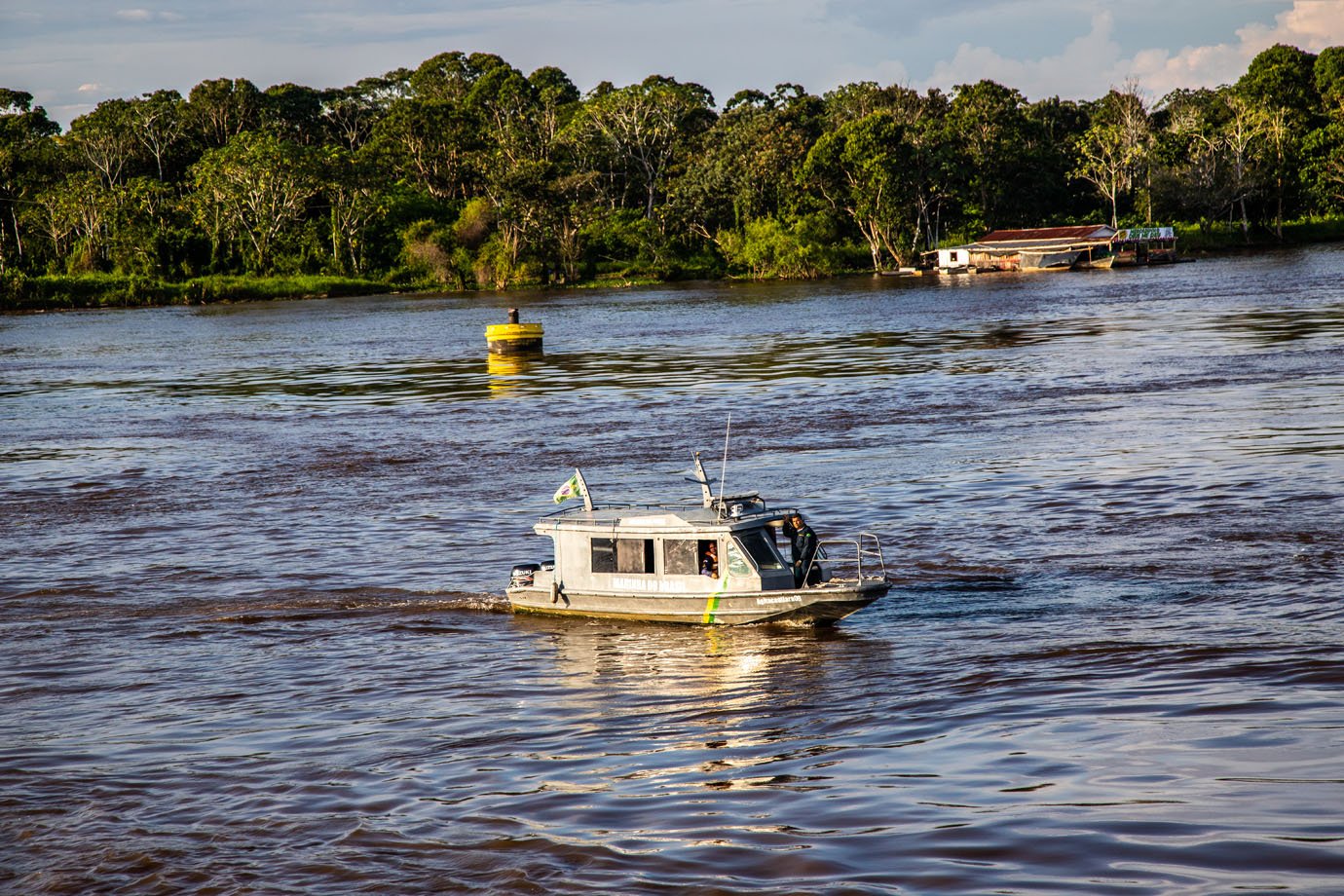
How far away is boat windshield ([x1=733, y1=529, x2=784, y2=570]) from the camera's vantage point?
2072 centimetres

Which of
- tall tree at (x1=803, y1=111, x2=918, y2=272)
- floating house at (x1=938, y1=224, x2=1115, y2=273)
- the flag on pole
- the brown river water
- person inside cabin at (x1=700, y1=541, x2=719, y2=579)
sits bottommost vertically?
the brown river water

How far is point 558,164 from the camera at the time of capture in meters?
139

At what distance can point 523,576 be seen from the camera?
22828mm

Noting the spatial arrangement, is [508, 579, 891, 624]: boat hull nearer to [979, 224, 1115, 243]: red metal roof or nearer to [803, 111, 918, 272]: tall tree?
[803, 111, 918, 272]: tall tree

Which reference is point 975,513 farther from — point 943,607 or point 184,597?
point 184,597

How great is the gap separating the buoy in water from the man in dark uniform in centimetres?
4806

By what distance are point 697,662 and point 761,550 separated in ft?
7.19

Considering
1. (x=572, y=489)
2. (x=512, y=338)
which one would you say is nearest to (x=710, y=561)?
(x=572, y=489)

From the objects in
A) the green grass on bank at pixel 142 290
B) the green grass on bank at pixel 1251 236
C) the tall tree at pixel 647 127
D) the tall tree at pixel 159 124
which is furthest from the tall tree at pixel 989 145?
the tall tree at pixel 159 124

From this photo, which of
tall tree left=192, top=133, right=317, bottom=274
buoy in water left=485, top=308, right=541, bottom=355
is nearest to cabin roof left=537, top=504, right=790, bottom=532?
buoy in water left=485, top=308, right=541, bottom=355

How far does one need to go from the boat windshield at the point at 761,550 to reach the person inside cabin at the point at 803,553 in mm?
306

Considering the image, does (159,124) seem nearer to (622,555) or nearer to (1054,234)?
(1054,234)

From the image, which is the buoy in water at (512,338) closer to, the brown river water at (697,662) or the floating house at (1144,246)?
the brown river water at (697,662)

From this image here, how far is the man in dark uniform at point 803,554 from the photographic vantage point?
815 inches
